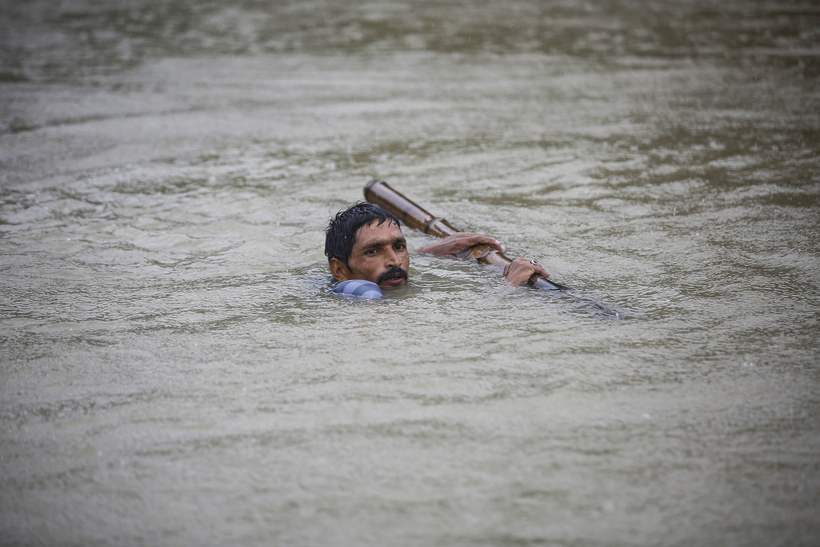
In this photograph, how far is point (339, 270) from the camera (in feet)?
15.8

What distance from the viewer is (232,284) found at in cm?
481

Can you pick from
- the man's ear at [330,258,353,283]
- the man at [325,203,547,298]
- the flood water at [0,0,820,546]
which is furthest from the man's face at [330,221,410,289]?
the flood water at [0,0,820,546]

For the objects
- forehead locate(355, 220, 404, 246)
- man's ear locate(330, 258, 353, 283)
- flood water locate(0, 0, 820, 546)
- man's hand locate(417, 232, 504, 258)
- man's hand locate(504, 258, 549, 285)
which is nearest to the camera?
flood water locate(0, 0, 820, 546)

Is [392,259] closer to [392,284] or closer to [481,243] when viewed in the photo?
[392,284]

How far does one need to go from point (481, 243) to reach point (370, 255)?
0.83 meters

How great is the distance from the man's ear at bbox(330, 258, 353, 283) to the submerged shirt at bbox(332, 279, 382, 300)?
0.61ft

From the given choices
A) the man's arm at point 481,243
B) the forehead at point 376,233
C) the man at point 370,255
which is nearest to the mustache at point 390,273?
the man at point 370,255

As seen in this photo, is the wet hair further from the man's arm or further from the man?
the man's arm

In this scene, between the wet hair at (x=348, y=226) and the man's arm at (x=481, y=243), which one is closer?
the man's arm at (x=481, y=243)

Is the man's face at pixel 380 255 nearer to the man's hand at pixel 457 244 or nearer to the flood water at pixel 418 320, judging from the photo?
the flood water at pixel 418 320

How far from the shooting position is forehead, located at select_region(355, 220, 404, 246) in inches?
181

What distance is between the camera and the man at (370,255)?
452 centimetres

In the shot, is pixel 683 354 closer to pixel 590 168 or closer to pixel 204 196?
pixel 590 168

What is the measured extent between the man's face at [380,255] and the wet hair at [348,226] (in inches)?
1.1
